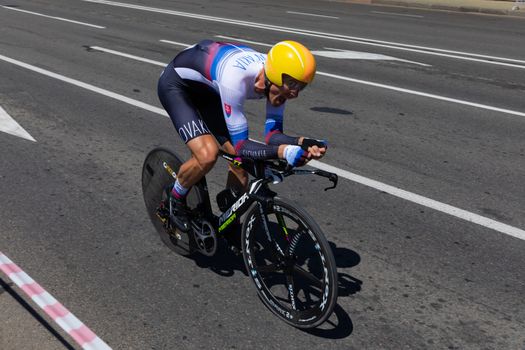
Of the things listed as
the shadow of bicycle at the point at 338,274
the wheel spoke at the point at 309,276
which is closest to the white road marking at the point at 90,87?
the shadow of bicycle at the point at 338,274

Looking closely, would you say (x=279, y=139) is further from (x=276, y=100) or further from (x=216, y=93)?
(x=216, y=93)

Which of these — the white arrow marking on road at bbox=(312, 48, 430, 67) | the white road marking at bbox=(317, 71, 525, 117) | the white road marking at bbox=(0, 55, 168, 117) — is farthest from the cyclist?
the white arrow marking on road at bbox=(312, 48, 430, 67)

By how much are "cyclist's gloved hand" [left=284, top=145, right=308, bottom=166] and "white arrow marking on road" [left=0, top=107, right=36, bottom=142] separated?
16.5 ft

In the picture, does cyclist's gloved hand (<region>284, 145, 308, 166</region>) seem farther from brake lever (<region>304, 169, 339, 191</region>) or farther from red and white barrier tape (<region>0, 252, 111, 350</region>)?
red and white barrier tape (<region>0, 252, 111, 350</region>)

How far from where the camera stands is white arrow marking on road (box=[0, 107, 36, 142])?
7930mm

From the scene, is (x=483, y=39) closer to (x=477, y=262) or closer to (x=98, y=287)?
(x=477, y=262)

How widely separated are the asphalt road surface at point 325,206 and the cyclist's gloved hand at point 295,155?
3.63 ft

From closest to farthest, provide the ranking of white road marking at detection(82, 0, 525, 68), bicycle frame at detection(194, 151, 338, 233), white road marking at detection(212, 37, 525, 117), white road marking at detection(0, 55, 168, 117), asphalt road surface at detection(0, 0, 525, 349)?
bicycle frame at detection(194, 151, 338, 233)
asphalt road surface at detection(0, 0, 525, 349)
white road marking at detection(0, 55, 168, 117)
white road marking at detection(212, 37, 525, 117)
white road marking at detection(82, 0, 525, 68)

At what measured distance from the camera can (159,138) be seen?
794cm

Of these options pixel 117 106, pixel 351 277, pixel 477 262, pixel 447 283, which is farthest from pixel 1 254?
pixel 117 106

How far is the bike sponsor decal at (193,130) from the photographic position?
4363 mm

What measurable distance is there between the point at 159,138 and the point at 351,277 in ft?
12.9

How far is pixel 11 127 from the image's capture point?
27.1 feet

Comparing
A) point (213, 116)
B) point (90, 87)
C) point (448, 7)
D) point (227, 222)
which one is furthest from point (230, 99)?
point (448, 7)
